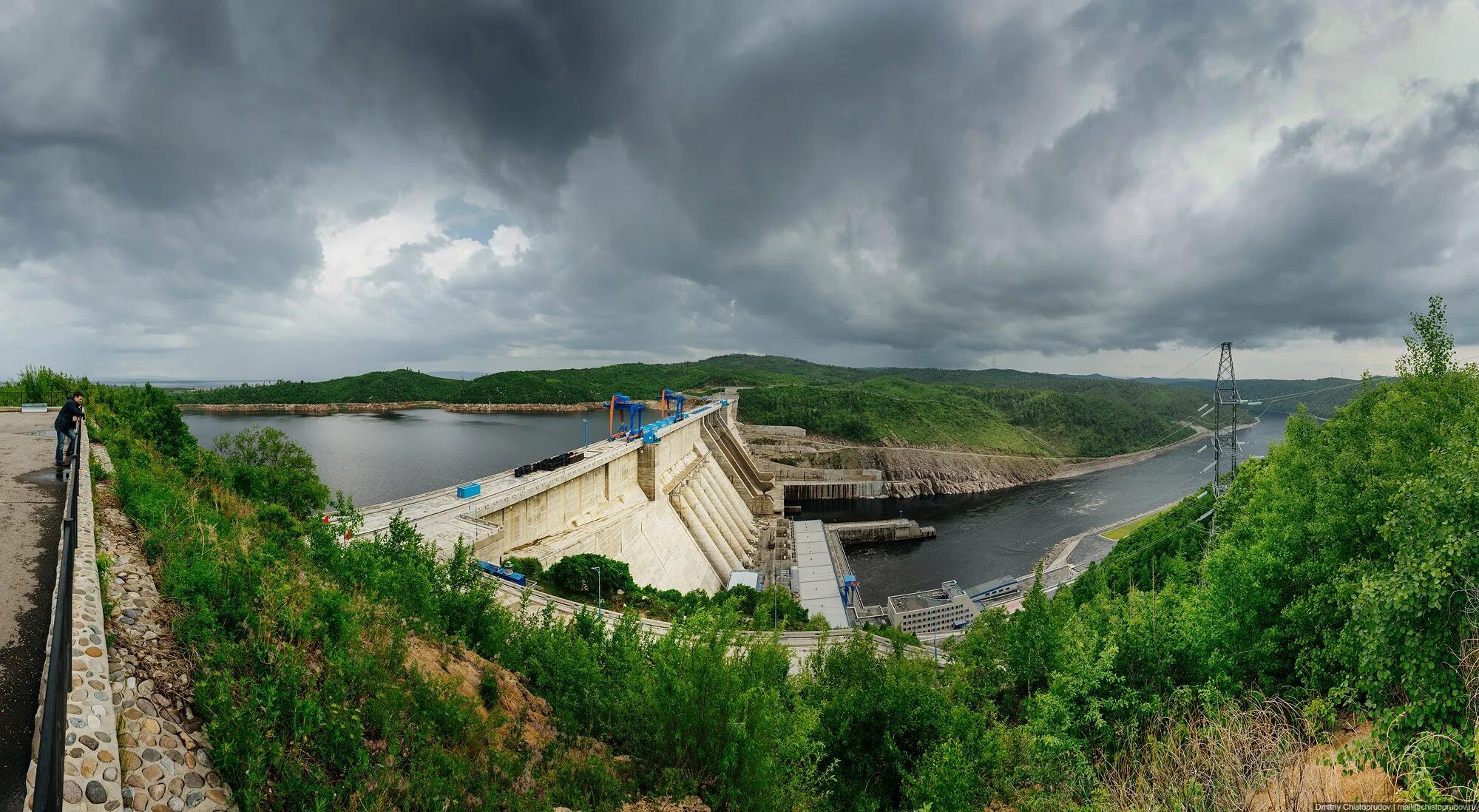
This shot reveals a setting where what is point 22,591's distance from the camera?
21.3ft

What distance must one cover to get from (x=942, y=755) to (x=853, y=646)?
16.5ft

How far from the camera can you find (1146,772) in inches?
408

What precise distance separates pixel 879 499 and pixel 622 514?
4803 centimetres

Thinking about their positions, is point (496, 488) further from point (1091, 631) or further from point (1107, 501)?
point (1107, 501)

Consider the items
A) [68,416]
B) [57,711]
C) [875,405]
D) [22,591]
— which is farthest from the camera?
[875,405]

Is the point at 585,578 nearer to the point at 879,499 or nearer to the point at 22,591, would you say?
the point at 22,591

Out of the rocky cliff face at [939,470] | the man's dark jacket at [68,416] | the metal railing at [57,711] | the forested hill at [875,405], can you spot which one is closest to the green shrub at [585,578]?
the man's dark jacket at [68,416]

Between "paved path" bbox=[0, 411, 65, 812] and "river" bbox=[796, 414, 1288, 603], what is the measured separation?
40.5 m

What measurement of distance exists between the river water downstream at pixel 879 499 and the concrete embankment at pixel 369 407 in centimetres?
496

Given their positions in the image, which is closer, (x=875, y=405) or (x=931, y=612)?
(x=931, y=612)

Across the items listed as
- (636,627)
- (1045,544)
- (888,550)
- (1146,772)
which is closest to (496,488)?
(636,627)

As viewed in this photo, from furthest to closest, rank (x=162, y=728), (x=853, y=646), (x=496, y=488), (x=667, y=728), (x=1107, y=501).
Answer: (x=1107, y=501), (x=496, y=488), (x=853, y=646), (x=667, y=728), (x=162, y=728)

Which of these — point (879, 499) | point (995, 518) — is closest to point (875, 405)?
point (879, 499)

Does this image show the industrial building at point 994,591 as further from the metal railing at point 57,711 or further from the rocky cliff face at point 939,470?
the rocky cliff face at point 939,470
